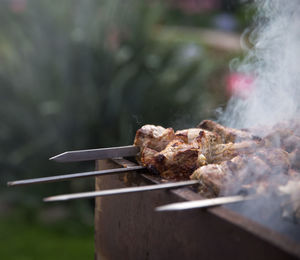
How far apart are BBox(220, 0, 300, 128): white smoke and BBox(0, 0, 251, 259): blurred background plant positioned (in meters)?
1.86

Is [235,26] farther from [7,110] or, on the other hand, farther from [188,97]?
[7,110]

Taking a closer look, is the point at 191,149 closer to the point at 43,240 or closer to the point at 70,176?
the point at 70,176

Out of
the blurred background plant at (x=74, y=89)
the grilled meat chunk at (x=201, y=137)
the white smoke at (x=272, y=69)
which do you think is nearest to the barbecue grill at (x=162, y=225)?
the grilled meat chunk at (x=201, y=137)

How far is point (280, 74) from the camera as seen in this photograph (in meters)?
2.77

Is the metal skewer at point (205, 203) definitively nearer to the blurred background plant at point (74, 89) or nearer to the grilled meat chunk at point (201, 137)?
the grilled meat chunk at point (201, 137)

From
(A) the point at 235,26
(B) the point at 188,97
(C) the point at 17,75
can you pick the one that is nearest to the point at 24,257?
(C) the point at 17,75

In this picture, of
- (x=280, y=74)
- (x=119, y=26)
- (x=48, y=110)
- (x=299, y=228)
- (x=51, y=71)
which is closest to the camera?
(x=299, y=228)

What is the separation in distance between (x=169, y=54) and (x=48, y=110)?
1908 mm

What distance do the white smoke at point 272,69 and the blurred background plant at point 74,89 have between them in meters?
1.86

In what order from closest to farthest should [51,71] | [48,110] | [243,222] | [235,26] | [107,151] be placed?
[243,222] < [107,151] < [48,110] < [51,71] < [235,26]

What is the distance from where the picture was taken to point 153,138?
6.32 ft

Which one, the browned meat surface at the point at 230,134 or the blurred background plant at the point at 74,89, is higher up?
the blurred background plant at the point at 74,89

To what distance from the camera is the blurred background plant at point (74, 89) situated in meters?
4.98

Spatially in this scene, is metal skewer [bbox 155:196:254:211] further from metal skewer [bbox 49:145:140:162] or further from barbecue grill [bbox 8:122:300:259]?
metal skewer [bbox 49:145:140:162]
